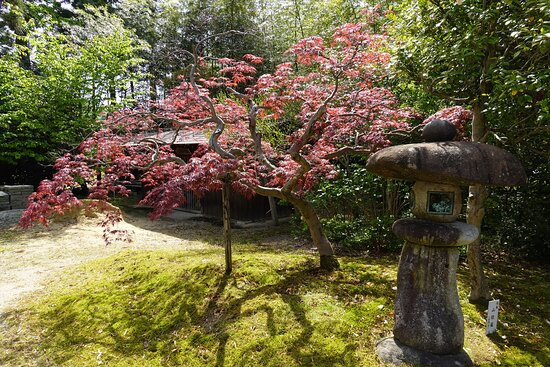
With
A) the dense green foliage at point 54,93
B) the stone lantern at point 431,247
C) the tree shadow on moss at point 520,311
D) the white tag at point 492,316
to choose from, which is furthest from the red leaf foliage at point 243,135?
the dense green foliage at point 54,93

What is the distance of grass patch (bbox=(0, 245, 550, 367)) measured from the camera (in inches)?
138

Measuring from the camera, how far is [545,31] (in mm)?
2828

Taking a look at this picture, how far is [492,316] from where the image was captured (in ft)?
11.7

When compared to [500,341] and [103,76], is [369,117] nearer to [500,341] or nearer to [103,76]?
[500,341]

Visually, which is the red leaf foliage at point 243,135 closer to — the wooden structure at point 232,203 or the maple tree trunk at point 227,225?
the maple tree trunk at point 227,225

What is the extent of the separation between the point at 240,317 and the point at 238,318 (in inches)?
1.1

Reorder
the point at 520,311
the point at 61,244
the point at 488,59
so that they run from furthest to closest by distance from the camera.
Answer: the point at 61,244 < the point at 520,311 < the point at 488,59

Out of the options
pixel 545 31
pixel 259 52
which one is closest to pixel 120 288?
pixel 545 31

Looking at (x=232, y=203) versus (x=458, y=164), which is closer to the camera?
(x=458, y=164)

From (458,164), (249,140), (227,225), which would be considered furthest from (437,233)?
(249,140)

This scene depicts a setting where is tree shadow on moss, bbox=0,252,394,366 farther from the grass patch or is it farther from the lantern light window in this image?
the lantern light window

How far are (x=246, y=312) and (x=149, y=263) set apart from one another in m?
2.79

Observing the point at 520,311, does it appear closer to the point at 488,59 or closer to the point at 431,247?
the point at 431,247

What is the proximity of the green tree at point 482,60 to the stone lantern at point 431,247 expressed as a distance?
2.95ft
